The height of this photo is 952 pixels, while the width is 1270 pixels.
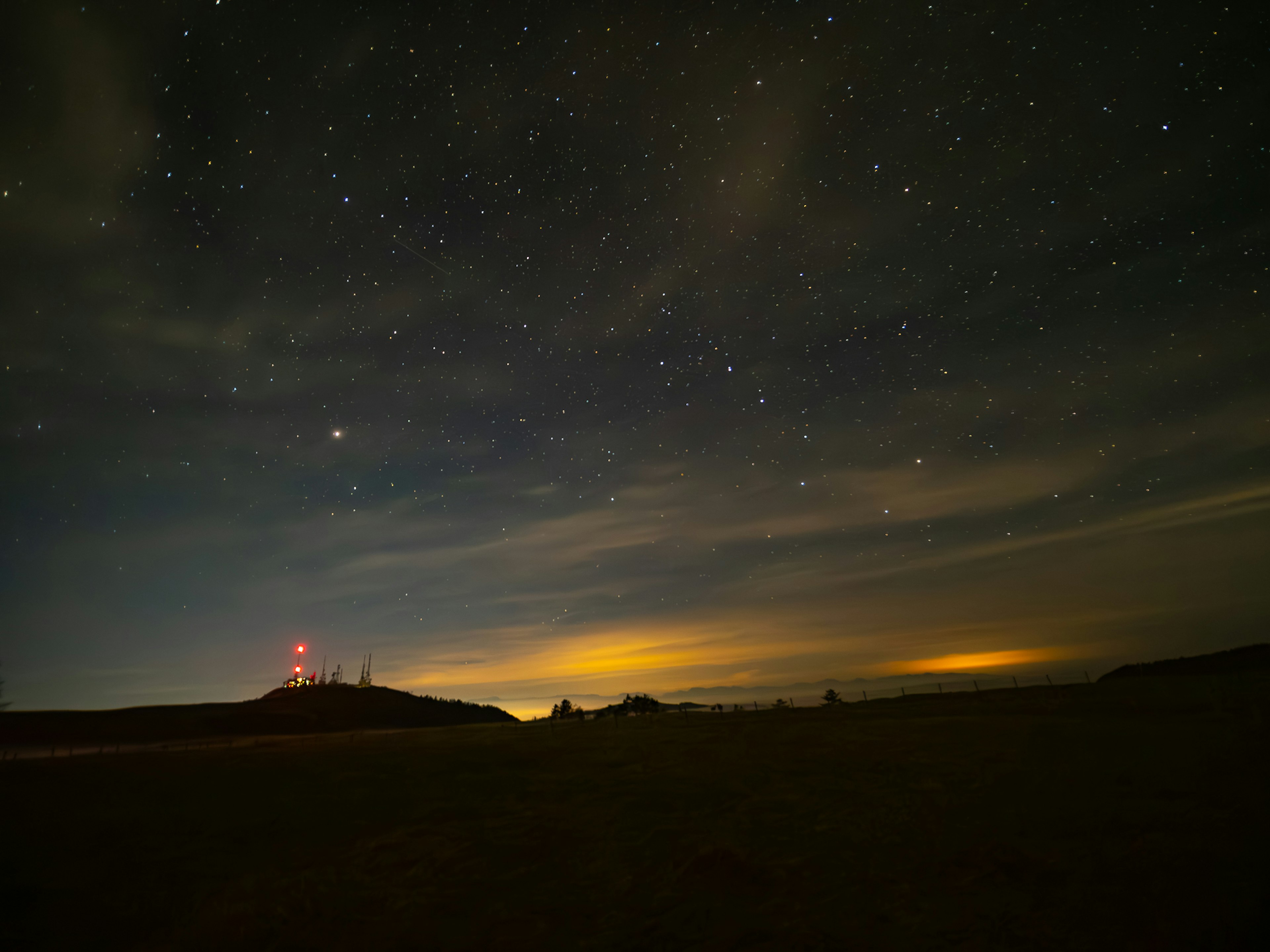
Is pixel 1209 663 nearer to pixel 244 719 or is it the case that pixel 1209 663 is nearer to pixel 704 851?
pixel 704 851

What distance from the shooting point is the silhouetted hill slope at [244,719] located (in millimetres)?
53906

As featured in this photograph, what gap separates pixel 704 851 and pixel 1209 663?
8144cm

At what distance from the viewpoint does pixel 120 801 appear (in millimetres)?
17938

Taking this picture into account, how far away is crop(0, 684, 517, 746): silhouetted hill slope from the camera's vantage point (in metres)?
53.9

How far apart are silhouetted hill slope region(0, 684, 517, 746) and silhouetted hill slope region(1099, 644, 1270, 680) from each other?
7554cm

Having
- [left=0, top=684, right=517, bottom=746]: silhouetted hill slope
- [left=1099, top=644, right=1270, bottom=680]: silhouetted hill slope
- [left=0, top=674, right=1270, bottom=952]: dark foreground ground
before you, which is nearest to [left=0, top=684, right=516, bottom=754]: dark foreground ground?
[left=0, top=684, right=517, bottom=746]: silhouetted hill slope

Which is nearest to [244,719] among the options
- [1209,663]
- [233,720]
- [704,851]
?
[233,720]

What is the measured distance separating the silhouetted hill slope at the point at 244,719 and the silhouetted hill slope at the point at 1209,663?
7554cm

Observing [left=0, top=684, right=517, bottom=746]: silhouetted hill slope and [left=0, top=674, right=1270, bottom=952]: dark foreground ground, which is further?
[left=0, top=684, right=517, bottom=746]: silhouetted hill slope

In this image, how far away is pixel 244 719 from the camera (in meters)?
65.6

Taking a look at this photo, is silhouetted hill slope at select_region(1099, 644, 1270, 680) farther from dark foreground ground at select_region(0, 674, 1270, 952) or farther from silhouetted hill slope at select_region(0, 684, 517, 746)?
silhouetted hill slope at select_region(0, 684, 517, 746)

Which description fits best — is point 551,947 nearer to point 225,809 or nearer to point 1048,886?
point 1048,886

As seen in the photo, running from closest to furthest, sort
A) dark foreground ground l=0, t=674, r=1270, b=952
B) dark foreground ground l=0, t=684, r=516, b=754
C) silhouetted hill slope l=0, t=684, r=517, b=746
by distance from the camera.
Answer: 1. dark foreground ground l=0, t=674, r=1270, b=952
2. dark foreground ground l=0, t=684, r=516, b=754
3. silhouetted hill slope l=0, t=684, r=517, b=746

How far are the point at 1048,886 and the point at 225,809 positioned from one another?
Result: 1964cm
